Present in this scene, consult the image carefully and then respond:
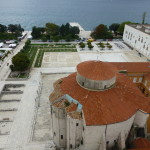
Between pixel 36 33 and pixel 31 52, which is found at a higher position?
pixel 36 33

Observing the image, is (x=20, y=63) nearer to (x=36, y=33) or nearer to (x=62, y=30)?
(x=36, y=33)

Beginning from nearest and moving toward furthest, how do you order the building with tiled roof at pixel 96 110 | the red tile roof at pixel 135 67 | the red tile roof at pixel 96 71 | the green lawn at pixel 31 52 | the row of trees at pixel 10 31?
the building with tiled roof at pixel 96 110 < the red tile roof at pixel 96 71 < the red tile roof at pixel 135 67 < the green lawn at pixel 31 52 < the row of trees at pixel 10 31

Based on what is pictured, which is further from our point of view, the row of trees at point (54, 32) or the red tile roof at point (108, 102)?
the row of trees at point (54, 32)

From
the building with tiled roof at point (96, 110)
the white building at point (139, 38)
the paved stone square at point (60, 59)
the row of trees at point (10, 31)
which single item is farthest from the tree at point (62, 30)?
the building with tiled roof at point (96, 110)

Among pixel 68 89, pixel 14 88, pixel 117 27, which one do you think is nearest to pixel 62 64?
pixel 14 88

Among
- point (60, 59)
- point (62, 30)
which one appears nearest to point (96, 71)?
point (60, 59)

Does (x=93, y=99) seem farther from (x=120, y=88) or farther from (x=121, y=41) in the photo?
(x=121, y=41)

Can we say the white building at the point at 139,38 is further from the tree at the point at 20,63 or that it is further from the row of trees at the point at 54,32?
the tree at the point at 20,63
